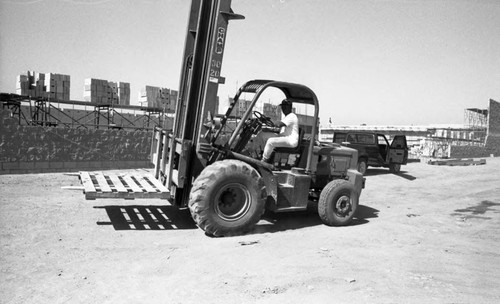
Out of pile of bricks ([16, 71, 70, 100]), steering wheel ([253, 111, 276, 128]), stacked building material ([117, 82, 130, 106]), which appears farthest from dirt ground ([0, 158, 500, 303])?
stacked building material ([117, 82, 130, 106])

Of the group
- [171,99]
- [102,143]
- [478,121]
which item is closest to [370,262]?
[102,143]

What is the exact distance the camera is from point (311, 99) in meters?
7.20

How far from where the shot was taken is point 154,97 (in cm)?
2189

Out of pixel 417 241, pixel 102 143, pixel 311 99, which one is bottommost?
pixel 102 143

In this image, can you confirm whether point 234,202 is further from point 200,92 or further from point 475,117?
point 475,117

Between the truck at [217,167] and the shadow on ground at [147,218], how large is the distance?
1.31ft

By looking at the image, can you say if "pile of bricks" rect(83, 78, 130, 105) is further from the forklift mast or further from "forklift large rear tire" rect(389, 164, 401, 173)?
the forklift mast

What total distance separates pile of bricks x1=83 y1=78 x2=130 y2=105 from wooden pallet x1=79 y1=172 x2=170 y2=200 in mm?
13770

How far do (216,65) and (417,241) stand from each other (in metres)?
4.28

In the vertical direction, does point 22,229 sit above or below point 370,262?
below

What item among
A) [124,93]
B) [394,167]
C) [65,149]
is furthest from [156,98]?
[394,167]

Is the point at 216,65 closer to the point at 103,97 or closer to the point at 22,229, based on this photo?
the point at 22,229

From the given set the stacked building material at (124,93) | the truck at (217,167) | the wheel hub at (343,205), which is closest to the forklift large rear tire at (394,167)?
the truck at (217,167)

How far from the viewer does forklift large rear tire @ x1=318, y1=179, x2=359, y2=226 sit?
6.86 meters
